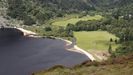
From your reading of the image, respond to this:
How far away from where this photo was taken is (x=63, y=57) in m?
132

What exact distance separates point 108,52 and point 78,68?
91445 mm

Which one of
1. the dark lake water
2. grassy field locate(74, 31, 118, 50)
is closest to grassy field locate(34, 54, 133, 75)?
the dark lake water

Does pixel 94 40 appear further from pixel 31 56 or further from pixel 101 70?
pixel 101 70

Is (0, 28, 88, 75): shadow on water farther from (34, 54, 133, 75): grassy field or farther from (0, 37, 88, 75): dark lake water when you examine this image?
(34, 54, 133, 75): grassy field

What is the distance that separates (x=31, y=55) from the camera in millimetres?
132875

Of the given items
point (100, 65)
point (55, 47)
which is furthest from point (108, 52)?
point (100, 65)

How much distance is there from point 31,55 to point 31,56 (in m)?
2.40

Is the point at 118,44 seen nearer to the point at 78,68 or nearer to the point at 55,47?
the point at 55,47

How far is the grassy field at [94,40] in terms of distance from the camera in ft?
515

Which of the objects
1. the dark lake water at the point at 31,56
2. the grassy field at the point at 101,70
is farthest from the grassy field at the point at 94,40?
the grassy field at the point at 101,70

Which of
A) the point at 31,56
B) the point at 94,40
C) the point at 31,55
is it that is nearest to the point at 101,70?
the point at 31,56

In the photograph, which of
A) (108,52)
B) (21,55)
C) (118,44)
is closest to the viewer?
(21,55)

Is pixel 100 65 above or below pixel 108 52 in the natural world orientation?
above

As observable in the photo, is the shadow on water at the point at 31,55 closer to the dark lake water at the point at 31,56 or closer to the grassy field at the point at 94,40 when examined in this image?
the dark lake water at the point at 31,56
